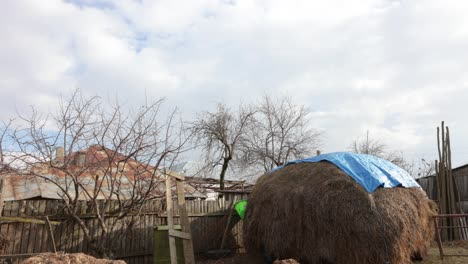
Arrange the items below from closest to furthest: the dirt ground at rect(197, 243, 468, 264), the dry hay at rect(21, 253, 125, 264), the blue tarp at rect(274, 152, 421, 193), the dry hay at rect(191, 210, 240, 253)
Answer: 1. the dry hay at rect(21, 253, 125, 264)
2. the blue tarp at rect(274, 152, 421, 193)
3. the dirt ground at rect(197, 243, 468, 264)
4. the dry hay at rect(191, 210, 240, 253)

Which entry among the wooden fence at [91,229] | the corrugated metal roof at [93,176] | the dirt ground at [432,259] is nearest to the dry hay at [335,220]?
the dirt ground at [432,259]

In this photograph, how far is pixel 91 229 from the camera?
8.27m

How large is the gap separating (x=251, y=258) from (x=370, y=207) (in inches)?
141

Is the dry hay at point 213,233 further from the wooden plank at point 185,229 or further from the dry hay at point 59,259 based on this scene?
the dry hay at point 59,259

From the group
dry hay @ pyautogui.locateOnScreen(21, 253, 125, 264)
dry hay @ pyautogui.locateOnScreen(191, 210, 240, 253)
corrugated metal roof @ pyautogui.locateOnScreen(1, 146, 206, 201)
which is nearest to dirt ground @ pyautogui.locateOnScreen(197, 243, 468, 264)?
dry hay @ pyautogui.locateOnScreen(191, 210, 240, 253)

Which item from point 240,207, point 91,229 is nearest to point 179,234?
point 91,229

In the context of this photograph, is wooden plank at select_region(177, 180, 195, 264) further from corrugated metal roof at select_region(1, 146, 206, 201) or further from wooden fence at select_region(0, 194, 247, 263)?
wooden fence at select_region(0, 194, 247, 263)

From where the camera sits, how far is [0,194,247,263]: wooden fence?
287 inches

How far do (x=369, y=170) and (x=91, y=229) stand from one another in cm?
628

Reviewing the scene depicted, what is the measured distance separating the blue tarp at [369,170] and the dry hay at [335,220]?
0.14m

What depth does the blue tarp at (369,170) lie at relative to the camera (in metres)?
7.78

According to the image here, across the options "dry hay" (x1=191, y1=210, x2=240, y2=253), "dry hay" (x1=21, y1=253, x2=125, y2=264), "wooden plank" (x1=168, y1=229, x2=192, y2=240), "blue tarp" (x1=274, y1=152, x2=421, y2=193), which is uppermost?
"blue tarp" (x1=274, y1=152, x2=421, y2=193)

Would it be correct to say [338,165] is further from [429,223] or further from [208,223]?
[208,223]

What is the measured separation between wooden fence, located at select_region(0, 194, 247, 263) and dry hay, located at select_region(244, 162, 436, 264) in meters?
1.91
